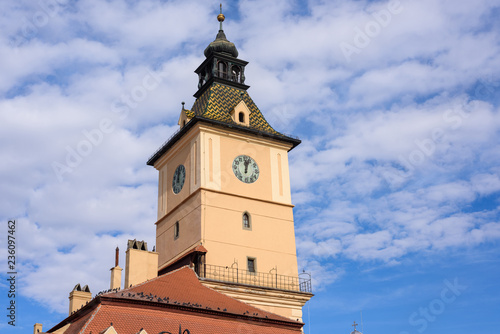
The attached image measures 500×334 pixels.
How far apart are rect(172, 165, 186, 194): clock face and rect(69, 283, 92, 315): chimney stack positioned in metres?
7.59

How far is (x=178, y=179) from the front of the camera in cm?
3866

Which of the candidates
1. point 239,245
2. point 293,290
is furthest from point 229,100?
point 293,290

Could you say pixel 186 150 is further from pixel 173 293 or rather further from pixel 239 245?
pixel 173 293

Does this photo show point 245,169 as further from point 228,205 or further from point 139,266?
point 139,266

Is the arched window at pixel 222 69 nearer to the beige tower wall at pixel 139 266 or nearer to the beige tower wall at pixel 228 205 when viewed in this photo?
the beige tower wall at pixel 228 205

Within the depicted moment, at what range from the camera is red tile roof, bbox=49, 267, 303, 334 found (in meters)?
23.8

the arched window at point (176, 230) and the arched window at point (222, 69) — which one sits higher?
the arched window at point (222, 69)

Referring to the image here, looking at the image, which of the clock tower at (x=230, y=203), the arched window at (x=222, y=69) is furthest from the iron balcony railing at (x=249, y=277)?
the arched window at (x=222, y=69)

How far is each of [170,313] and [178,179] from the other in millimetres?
14665

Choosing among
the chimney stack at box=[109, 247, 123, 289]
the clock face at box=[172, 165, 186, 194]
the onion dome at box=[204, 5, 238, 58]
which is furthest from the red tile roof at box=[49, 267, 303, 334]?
the onion dome at box=[204, 5, 238, 58]

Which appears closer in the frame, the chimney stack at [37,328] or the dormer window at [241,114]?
the chimney stack at [37,328]

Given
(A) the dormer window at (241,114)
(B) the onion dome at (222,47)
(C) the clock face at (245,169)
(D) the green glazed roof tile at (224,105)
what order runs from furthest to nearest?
1. (B) the onion dome at (222,47)
2. (A) the dormer window at (241,114)
3. (D) the green glazed roof tile at (224,105)
4. (C) the clock face at (245,169)

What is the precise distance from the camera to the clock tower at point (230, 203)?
34.6m

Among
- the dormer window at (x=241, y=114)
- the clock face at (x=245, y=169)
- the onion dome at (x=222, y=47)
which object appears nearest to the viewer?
the clock face at (x=245, y=169)
